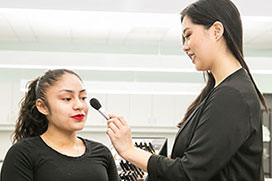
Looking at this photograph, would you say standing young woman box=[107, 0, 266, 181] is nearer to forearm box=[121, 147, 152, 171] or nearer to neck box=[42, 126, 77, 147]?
forearm box=[121, 147, 152, 171]

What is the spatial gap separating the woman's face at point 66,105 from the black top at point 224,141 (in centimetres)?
52

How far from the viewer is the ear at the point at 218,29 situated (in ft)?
4.44

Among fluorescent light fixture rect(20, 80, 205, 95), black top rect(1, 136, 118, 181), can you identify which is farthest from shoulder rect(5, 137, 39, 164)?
fluorescent light fixture rect(20, 80, 205, 95)

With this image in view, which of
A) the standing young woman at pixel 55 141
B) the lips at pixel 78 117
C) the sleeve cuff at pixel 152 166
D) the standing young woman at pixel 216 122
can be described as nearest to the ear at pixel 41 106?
the standing young woman at pixel 55 141

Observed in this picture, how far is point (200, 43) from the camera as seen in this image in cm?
138

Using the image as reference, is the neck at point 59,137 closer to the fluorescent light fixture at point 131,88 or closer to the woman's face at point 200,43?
the woman's face at point 200,43

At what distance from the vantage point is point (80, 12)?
2.49m

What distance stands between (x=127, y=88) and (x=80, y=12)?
2353 millimetres

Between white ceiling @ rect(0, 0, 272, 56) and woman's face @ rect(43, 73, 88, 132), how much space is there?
2.57 feet

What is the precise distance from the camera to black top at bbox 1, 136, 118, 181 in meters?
1.62

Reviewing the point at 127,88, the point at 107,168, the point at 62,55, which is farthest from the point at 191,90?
the point at 107,168

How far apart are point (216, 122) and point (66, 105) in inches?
28.7

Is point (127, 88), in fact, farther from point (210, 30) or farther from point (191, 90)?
point (210, 30)

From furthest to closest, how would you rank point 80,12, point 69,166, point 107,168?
1. point 80,12
2. point 107,168
3. point 69,166
